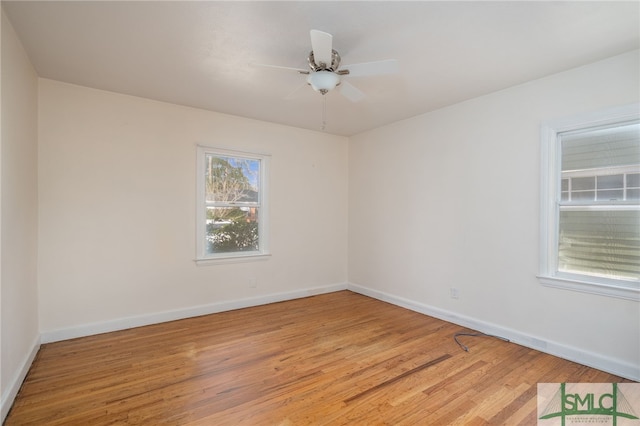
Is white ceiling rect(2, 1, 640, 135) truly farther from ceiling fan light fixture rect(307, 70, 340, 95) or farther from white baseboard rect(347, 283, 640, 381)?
white baseboard rect(347, 283, 640, 381)

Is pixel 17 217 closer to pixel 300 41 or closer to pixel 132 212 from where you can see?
pixel 132 212

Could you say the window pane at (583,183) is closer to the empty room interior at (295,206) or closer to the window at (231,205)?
the empty room interior at (295,206)

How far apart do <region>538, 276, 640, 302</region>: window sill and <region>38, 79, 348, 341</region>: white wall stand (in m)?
3.19

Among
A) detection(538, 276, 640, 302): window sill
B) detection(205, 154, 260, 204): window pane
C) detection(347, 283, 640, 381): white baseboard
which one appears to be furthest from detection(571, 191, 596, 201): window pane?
detection(205, 154, 260, 204): window pane

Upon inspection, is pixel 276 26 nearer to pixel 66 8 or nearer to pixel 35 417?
pixel 66 8

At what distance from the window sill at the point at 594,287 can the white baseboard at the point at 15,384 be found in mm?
4281

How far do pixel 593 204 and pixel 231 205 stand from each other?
392 cm

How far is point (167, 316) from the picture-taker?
148 inches

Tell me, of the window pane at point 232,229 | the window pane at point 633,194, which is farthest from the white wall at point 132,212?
the window pane at point 633,194

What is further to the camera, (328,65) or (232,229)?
(232,229)

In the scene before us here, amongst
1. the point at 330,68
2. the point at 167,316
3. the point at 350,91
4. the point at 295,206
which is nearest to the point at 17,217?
the point at 167,316

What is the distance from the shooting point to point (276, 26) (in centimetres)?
220

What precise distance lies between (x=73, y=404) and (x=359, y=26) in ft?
10.7

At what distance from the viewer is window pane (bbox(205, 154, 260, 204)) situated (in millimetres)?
4117
